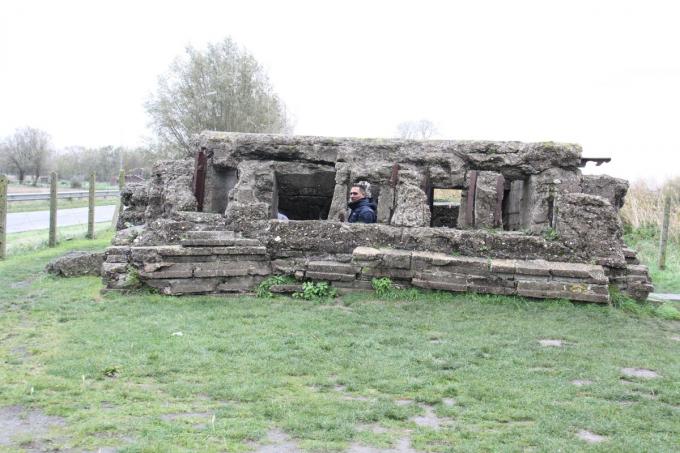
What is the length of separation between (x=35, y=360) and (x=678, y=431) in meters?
5.46

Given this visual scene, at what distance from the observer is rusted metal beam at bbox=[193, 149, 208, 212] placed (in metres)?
11.4

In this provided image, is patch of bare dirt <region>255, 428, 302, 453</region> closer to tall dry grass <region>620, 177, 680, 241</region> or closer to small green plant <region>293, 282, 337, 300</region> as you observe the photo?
small green plant <region>293, 282, 337, 300</region>

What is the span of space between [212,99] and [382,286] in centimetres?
2410

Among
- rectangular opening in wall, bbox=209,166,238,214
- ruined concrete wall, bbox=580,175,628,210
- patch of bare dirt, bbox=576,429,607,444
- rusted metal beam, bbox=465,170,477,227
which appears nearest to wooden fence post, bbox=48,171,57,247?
rectangular opening in wall, bbox=209,166,238,214

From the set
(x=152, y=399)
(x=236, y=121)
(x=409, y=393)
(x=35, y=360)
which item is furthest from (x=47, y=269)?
(x=236, y=121)

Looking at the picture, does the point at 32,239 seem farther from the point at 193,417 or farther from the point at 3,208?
the point at 193,417

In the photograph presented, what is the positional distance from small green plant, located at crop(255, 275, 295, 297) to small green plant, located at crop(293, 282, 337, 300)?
33 cm

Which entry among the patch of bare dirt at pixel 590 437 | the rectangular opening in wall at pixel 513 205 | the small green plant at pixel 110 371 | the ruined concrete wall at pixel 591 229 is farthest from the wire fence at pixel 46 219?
the patch of bare dirt at pixel 590 437

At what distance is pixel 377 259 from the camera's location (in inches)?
368

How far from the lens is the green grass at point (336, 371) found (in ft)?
14.3

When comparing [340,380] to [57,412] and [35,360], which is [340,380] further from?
[35,360]

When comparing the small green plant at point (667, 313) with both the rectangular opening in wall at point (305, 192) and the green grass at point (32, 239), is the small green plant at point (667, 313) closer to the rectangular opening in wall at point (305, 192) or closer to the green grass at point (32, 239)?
the rectangular opening in wall at point (305, 192)

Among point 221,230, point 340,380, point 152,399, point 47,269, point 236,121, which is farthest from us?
point 236,121

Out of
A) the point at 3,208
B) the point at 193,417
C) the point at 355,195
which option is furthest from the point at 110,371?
the point at 3,208
